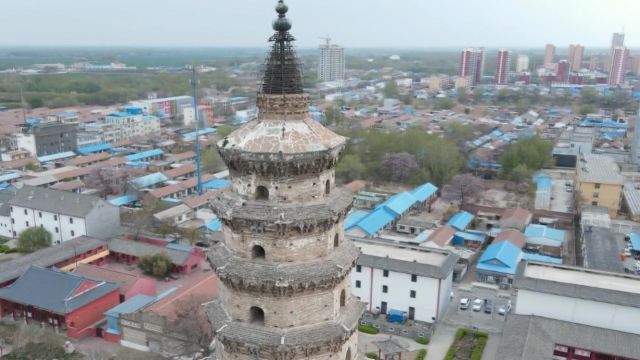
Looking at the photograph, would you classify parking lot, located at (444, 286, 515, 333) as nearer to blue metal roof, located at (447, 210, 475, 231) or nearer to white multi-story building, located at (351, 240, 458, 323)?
white multi-story building, located at (351, 240, 458, 323)

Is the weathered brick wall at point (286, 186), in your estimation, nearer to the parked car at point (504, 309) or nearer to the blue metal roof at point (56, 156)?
the parked car at point (504, 309)

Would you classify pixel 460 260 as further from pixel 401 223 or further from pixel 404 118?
pixel 404 118

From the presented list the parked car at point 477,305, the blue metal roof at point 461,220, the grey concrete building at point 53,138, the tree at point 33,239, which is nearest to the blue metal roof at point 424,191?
the blue metal roof at point 461,220

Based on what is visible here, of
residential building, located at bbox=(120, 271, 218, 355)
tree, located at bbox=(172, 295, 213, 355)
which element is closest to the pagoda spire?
tree, located at bbox=(172, 295, 213, 355)

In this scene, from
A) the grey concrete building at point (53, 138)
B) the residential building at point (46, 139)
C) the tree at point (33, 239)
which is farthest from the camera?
the grey concrete building at point (53, 138)

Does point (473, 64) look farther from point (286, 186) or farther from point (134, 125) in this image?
point (286, 186)

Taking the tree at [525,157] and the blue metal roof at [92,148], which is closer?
the tree at [525,157]
